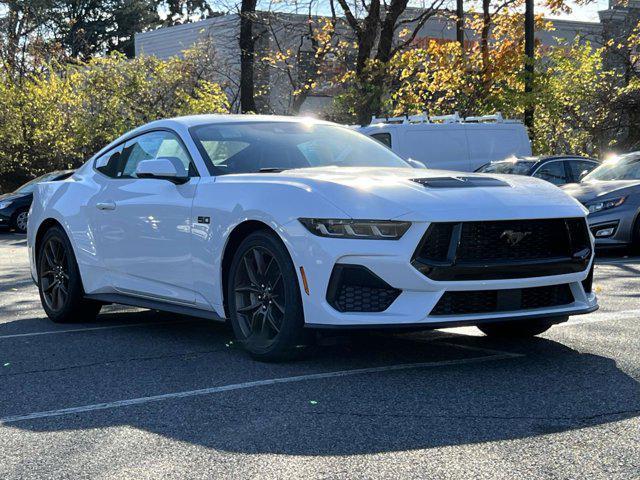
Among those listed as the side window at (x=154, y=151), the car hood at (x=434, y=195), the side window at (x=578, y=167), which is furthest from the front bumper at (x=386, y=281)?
the side window at (x=578, y=167)

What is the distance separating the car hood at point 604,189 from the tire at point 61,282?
7.82 m

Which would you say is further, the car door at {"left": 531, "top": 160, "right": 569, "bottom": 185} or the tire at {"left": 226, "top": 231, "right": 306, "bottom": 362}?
the car door at {"left": 531, "top": 160, "right": 569, "bottom": 185}

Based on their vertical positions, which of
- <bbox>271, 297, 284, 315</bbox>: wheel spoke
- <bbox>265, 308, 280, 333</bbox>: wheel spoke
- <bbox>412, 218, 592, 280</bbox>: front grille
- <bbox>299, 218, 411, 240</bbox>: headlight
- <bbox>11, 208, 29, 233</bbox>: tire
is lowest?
<bbox>11, 208, 29, 233</bbox>: tire

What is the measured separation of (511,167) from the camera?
54.3 ft

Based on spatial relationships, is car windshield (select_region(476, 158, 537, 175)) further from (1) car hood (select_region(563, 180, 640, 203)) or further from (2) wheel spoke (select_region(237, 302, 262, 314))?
(2) wheel spoke (select_region(237, 302, 262, 314))

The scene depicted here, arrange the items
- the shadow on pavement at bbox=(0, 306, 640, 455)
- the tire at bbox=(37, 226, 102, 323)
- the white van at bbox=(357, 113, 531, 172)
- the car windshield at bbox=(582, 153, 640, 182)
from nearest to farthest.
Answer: the shadow on pavement at bbox=(0, 306, 640, 455), the tire at bbox=(37, 226, 102, 323), the car windshield at bbox=(582, 153, 640, 182), the white van at bbox=(357, 113, 531, 172)

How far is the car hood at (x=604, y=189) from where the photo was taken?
13.4m

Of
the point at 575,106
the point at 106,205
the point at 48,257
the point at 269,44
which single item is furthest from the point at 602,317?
the point at 269,44

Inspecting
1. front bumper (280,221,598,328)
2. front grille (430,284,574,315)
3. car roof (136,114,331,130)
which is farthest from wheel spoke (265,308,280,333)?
car roof (136,114,331,130)

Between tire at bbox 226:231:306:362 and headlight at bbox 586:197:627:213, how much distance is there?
28.3 ft


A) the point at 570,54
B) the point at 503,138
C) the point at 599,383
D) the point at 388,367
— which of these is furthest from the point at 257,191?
the point at 570,54

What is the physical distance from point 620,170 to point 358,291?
399 inches

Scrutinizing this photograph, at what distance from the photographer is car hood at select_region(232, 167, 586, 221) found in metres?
5.18

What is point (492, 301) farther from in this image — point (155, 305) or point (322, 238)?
point (155, 305)
